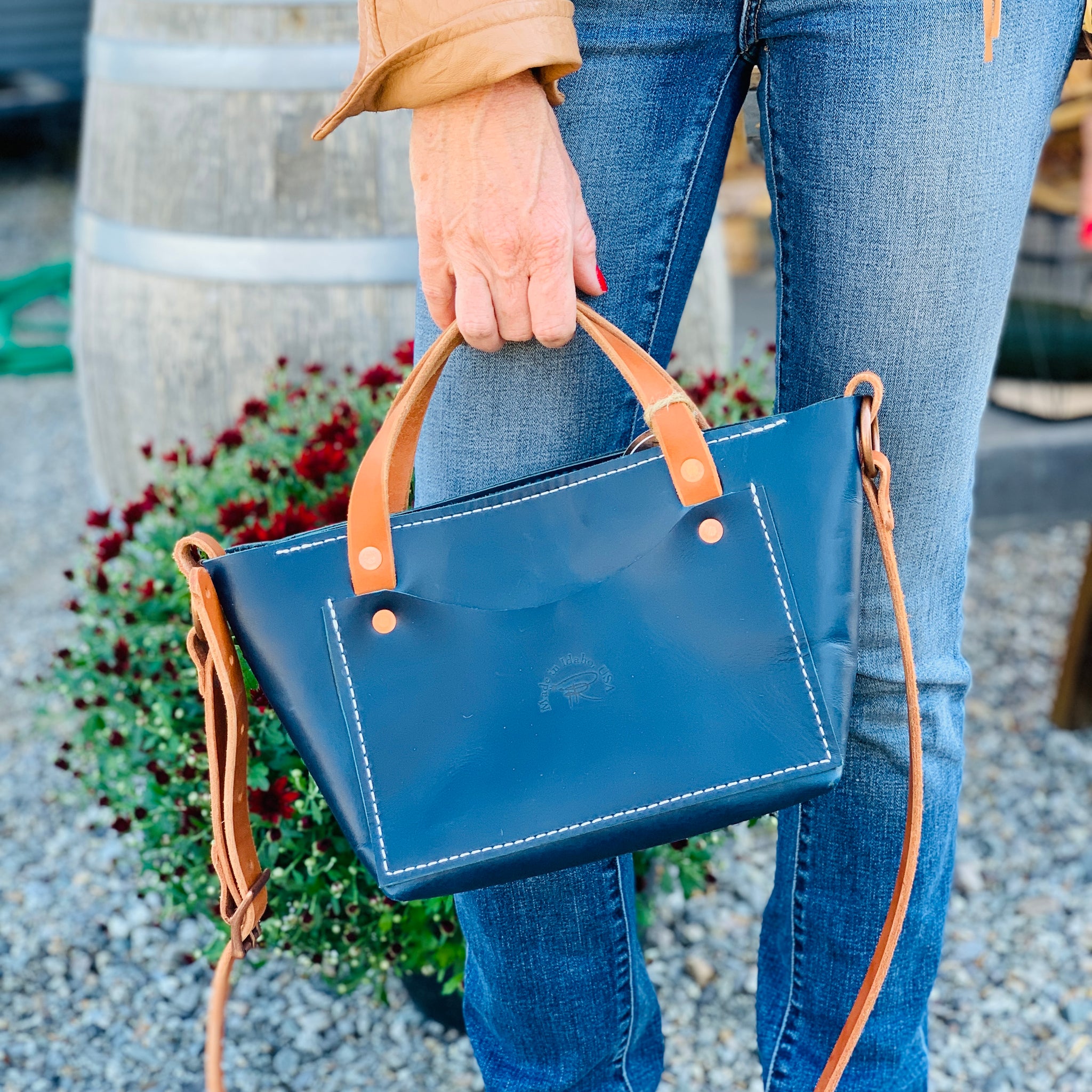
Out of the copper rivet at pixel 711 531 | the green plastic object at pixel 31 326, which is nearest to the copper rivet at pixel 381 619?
the copper rivet at pixel 711 531

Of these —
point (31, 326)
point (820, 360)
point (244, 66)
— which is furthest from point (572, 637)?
point (31, 326)

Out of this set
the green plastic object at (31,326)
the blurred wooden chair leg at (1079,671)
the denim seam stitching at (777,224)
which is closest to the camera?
the denim seam stitching at (777,224)

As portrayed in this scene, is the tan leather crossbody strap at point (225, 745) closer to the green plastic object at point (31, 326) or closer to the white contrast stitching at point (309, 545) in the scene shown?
the white contrast stitching at point (309, 545)

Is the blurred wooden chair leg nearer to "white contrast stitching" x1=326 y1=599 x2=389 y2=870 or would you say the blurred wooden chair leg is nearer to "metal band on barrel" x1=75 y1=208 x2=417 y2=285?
"metal band on barrel" x1=75 y1=208 x2=417 y2=285

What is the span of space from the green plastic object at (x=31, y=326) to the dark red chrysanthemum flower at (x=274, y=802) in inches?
88.5

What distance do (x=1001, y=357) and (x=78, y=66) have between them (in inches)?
221

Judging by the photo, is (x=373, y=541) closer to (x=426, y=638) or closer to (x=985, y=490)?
(x=426, y=638)

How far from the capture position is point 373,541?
2.78ft

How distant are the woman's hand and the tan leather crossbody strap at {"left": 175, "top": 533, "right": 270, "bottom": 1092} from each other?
0.27 m

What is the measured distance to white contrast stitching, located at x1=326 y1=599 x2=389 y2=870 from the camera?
852 millimetres

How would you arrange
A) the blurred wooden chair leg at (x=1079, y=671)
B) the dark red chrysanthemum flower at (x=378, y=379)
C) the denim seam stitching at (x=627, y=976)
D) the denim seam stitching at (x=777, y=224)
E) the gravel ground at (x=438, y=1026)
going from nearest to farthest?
the denim seam stitching at (x=777, y=224) < the denim seam stitching at (x=627, y=976) < the gravel ground at (x=438, y=1026) < the dark red chrysanthemum flower at (x=378, y=379) < the blurred wooden chair leg at (x=1079, y=671)

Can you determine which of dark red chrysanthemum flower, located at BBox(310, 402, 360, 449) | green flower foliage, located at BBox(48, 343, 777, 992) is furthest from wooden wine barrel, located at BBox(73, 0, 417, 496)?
dark red chrysanthemum flower, located at BBox(310, 402, 360, 449)

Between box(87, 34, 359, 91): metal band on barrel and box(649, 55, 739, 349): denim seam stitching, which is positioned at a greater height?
box(87, 34, 359, 91): metal band on barrel

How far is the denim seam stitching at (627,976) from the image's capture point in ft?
3.40
